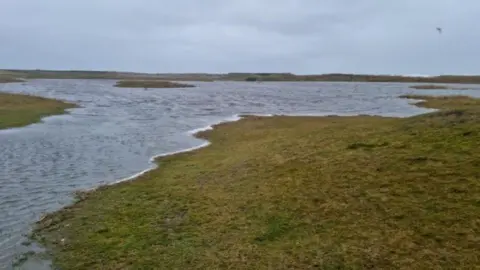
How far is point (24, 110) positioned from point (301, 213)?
4865cm

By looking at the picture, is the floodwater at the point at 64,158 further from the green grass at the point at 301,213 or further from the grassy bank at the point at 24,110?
the grassy bank at the point at 24,110

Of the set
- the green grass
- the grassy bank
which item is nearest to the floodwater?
the green grass

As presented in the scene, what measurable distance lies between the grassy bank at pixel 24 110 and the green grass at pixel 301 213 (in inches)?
1124

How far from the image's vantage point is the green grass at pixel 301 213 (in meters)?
12.2

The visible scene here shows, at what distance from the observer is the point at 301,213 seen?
50.2 feet

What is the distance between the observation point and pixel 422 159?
18922mm

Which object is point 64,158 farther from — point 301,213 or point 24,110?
point 24,110

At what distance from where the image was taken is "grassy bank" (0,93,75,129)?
46.0 m

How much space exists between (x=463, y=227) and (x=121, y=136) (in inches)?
1254

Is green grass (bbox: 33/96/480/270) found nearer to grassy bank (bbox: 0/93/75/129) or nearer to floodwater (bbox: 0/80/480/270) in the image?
floodwater (bbox: 0/80/480/270)

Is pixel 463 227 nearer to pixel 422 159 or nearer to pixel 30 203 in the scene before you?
pixel 422 159

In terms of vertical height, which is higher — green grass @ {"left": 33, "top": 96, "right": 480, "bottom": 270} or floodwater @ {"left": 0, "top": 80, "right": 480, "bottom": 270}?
green grass @ {"left": 33, "top": 96, "right": 480, "bottom": 270}

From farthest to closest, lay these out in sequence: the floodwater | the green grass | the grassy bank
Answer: the grassy bank → the floodwater → the green grass

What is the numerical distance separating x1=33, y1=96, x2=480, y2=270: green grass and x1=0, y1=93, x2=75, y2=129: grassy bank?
93.6 feet
